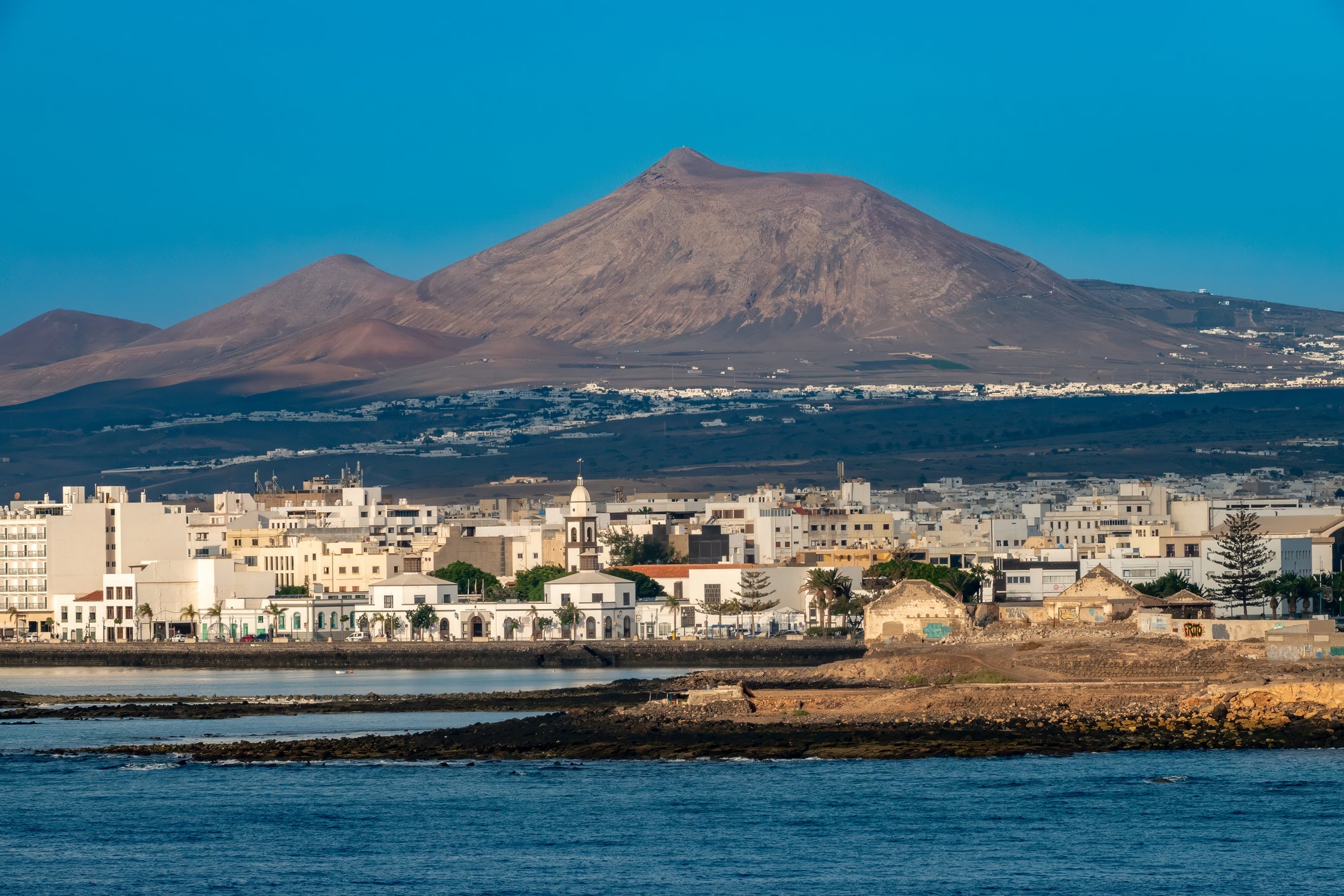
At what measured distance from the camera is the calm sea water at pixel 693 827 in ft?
108

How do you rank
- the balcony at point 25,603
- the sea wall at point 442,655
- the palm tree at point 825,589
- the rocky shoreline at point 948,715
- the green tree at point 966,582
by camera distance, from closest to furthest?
the rocky shoreline at point 948,715
the green tree at point 966,582
the sea wall at point 442,655
the palm tree at point 825,589
the balcony at point 25,603

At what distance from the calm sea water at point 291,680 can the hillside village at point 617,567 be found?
8726 mm

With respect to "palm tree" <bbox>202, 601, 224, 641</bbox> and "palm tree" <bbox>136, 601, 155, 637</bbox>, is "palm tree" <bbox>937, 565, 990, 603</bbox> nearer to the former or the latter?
"palm tree" <bbox>202, 601, 224, 641</bbox>

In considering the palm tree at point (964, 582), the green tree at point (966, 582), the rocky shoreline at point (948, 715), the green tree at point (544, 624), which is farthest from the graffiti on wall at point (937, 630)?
the green tree at point (544, 624)

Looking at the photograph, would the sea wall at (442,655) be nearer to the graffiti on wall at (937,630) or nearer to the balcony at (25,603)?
the balcony at (25,603)

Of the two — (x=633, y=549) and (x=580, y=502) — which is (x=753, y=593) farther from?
(x=580, y=502)

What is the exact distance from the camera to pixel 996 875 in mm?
32719

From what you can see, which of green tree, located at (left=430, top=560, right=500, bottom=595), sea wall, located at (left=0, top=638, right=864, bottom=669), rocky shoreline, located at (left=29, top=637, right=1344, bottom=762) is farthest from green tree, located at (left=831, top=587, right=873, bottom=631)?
rocky shoreline, located at (left=29, top=637, right=1344, bottom=762)

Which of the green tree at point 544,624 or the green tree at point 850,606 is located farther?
the green tree at point 544,624

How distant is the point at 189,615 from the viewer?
9525 cm

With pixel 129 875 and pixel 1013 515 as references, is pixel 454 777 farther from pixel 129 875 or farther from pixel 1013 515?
pixel 1013 515

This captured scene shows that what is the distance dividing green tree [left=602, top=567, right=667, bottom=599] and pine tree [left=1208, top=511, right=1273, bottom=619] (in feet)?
72.8

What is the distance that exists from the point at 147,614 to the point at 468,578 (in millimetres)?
13204

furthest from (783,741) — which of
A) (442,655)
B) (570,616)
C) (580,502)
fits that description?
(580,502)
